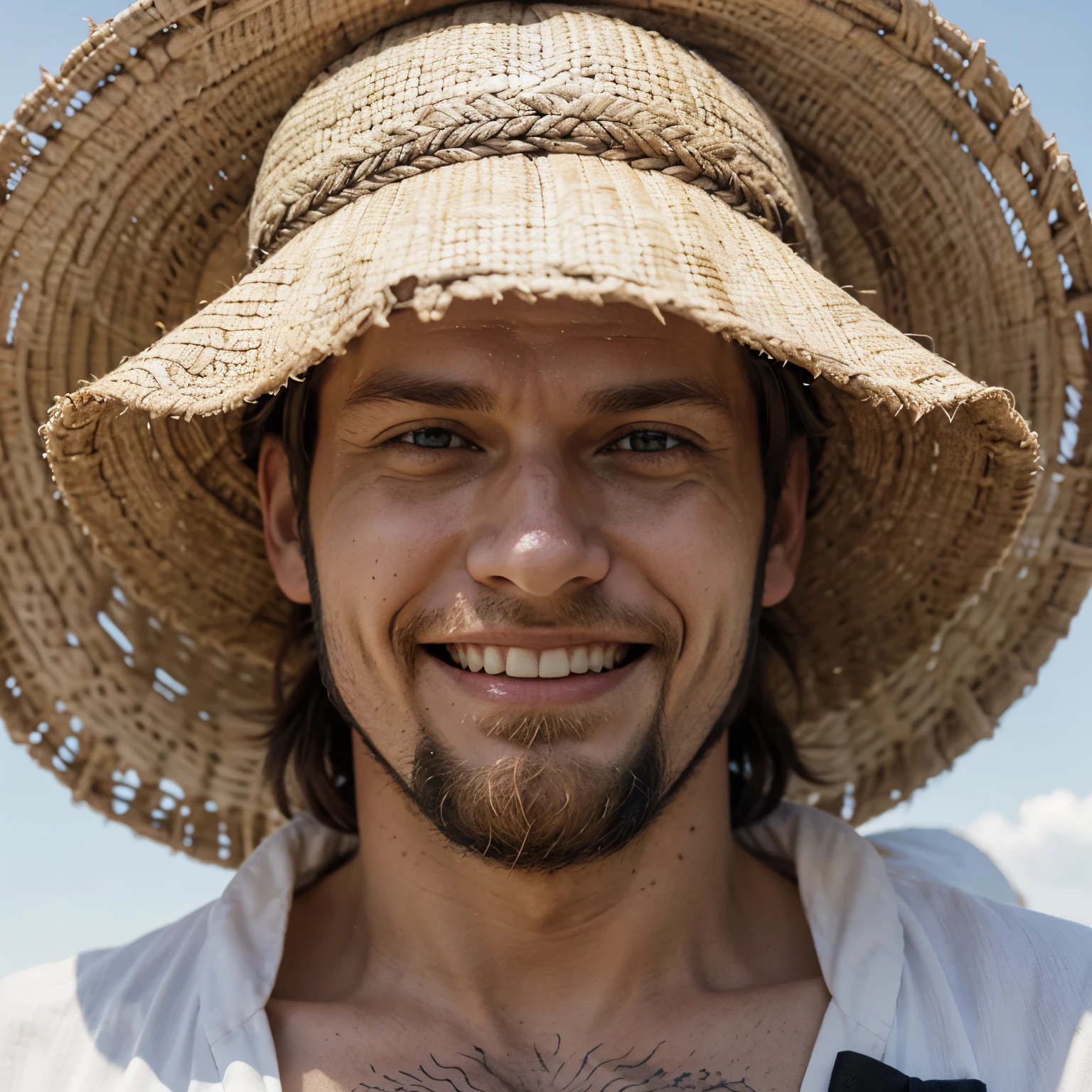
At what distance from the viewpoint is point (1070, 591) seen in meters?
2.24

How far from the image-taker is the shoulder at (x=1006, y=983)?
1.67m

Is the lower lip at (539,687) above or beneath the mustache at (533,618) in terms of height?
beneath

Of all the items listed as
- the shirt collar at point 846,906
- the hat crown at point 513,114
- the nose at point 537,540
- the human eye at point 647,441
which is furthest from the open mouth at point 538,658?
the hat crown at point 513,114

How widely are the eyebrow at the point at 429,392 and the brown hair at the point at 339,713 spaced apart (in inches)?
11.7

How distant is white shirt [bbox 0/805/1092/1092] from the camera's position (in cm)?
166

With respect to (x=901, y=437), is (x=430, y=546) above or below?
below

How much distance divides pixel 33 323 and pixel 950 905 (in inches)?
70.2

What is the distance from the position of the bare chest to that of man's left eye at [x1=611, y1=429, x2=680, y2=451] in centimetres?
82

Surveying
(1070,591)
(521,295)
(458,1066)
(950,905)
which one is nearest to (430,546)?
(521,295)

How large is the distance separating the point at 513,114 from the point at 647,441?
19.0 inches

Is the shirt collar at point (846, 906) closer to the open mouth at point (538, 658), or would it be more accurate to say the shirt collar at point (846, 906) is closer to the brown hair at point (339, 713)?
the brown hair at point (339, 713)

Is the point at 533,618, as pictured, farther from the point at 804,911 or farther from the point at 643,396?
the point at 804,911

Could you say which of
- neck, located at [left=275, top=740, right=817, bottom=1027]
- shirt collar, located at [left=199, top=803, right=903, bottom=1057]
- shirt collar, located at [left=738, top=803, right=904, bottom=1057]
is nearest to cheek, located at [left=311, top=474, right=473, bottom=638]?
neck, located at [left=275, top=740, right=817, bottom=1027]

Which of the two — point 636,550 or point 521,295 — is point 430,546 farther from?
point 521,295
